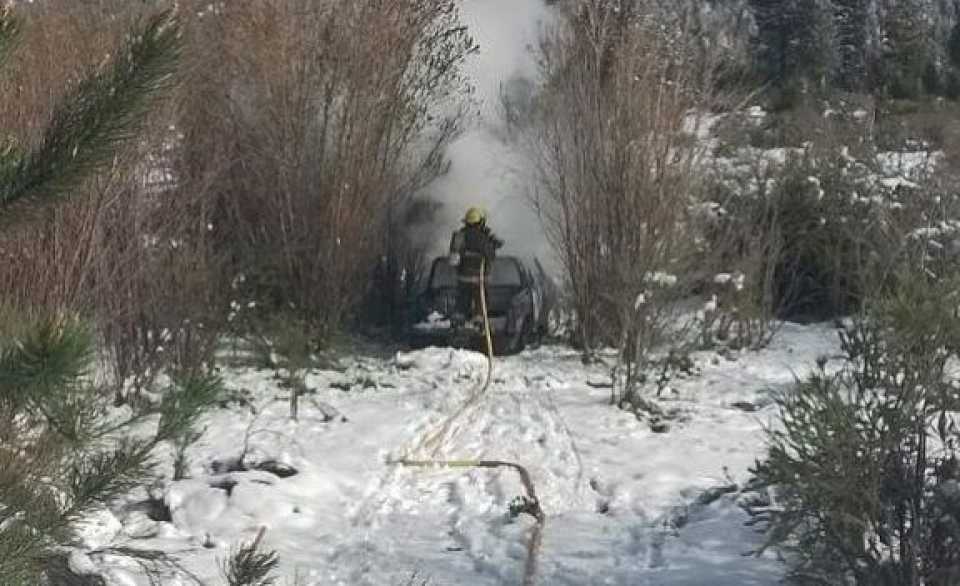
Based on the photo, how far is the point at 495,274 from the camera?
49.0ft

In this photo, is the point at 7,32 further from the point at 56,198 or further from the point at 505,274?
the point at 505,274

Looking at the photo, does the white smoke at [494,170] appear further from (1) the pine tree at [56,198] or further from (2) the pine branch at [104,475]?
(1) the pine tree at [56,198]

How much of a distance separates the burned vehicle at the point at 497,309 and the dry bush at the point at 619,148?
649mm

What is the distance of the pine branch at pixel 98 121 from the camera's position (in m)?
2.74

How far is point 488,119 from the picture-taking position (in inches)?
692

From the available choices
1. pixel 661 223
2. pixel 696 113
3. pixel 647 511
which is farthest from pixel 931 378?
pixel 696 113

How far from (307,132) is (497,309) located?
3066mm

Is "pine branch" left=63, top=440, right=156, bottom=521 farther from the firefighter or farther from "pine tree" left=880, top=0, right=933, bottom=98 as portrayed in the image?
"pine tree" left=880, top=0, right=933, bottom=98

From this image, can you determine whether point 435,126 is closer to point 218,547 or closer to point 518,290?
point 518,290

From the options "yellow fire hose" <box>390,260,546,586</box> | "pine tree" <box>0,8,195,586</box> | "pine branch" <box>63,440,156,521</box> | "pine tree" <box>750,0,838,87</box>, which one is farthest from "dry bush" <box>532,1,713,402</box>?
"pine tree" <box>750,0,838,87</box>

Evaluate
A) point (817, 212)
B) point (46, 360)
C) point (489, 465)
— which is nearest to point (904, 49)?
point (817, 212)

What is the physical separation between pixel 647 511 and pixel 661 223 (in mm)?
6057

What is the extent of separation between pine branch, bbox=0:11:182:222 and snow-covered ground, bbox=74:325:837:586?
336 centimetres

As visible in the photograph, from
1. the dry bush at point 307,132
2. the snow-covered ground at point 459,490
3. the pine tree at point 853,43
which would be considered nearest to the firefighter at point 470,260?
the dry bush at point 307,132
